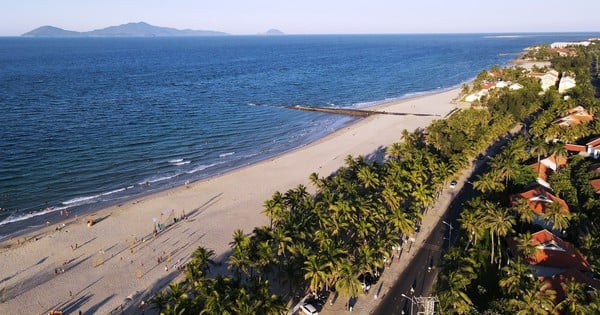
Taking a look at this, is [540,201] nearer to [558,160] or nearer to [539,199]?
[539,199]

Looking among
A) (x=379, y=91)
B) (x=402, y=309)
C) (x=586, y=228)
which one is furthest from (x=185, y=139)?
(x=379, y=91)

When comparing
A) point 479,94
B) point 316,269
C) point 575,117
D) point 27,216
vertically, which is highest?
point 479,94

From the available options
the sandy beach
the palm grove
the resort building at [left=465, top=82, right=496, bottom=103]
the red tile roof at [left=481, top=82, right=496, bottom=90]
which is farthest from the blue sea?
the palm grove

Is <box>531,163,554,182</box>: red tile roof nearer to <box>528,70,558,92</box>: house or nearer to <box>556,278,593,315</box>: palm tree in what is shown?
<box>556,278,593,315</box>: palm tree

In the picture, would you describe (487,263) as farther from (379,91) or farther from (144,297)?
(379,91)

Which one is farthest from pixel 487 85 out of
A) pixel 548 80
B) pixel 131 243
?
pixel 131 243

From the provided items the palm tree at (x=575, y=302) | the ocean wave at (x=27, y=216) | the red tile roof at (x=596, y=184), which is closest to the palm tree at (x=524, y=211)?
the palm tree at (x=575, y=302)

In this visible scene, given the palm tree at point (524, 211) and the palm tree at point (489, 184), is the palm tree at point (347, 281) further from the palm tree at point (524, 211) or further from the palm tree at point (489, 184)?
the palm tree at point (489, 184)
